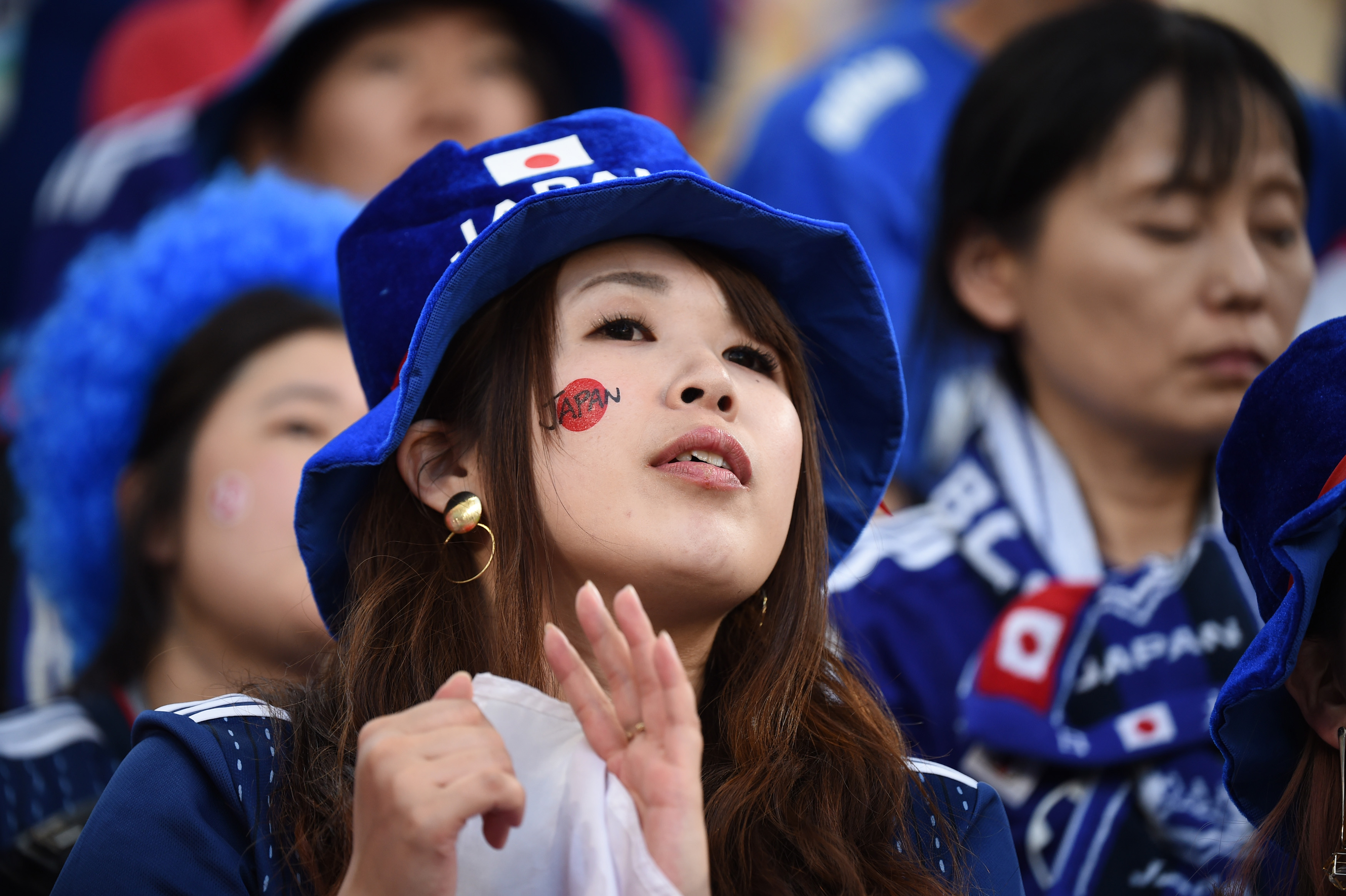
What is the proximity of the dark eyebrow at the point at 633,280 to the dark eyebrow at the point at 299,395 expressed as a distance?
1117mm

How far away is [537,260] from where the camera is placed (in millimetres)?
1945

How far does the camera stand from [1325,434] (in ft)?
5.95

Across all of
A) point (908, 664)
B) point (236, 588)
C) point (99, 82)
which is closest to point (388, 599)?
point (236, 588)

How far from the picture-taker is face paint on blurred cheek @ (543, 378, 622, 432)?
1832mm

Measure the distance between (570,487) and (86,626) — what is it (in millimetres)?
1890

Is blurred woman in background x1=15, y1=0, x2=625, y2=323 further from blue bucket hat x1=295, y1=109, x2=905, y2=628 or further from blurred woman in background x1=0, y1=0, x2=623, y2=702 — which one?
blue bucket hat x1=295, y1=109, x2=905, y2=628

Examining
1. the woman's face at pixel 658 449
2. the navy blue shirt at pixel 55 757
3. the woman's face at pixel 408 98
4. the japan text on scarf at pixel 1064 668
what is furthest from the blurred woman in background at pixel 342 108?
the woman's face at pixel 658 449

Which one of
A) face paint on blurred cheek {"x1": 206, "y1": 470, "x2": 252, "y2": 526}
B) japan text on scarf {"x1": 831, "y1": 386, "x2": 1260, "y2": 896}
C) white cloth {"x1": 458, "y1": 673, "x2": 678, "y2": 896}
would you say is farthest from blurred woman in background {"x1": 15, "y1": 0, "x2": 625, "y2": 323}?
white cloth {"x1": 458, "y1": 673, "x2": 678, "y2": 896}

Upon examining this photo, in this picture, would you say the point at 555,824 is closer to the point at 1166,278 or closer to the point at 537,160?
the point at 537,160

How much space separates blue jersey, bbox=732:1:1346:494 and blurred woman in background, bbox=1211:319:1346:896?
1.73 m

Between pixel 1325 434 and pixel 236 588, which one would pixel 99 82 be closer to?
pixel 236 588

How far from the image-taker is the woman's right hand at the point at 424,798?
56.8 inches

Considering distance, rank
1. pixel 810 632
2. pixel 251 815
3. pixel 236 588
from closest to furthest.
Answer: pixel 251 815 < pixel 810 632 < pixel 236 588

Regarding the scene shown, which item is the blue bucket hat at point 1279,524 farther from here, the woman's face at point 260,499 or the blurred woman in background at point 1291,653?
the woman's face at point 260,499
